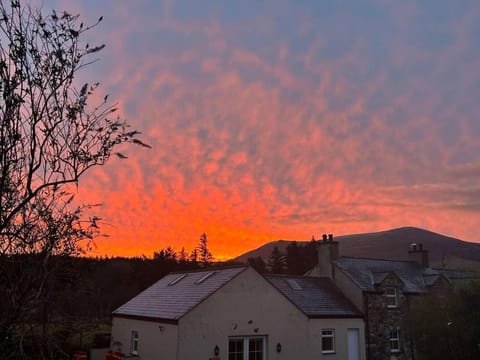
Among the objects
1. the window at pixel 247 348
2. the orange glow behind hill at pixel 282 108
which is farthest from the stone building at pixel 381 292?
A: the window at pixel 247 348

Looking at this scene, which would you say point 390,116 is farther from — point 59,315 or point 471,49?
point 59,315

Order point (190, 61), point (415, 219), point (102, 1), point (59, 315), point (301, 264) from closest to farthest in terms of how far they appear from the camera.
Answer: point (59, 315)
point (102, 1)
point (190, 61)
point (415, 219)
point (301, 264)

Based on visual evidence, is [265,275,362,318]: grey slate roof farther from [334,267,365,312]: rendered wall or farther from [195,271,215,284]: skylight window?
[195,271,215,284]: skylight window

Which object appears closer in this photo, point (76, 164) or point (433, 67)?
point (76, 164)

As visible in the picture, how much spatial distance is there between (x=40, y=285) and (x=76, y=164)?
1.20 meters

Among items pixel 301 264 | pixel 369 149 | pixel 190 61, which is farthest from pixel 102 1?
pixel 301 264

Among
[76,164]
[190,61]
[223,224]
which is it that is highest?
[190,61]

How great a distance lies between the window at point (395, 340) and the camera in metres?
26.8

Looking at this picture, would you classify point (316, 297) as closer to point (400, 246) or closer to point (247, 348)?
point (247, 348)

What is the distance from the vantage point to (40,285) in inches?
163

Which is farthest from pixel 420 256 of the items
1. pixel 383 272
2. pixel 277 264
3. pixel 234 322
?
pixel 277 264

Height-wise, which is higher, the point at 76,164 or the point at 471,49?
the point at 471,49

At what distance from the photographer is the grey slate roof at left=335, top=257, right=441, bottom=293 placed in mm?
27870

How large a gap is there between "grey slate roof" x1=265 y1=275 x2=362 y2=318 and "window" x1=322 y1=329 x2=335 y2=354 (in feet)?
2.82
